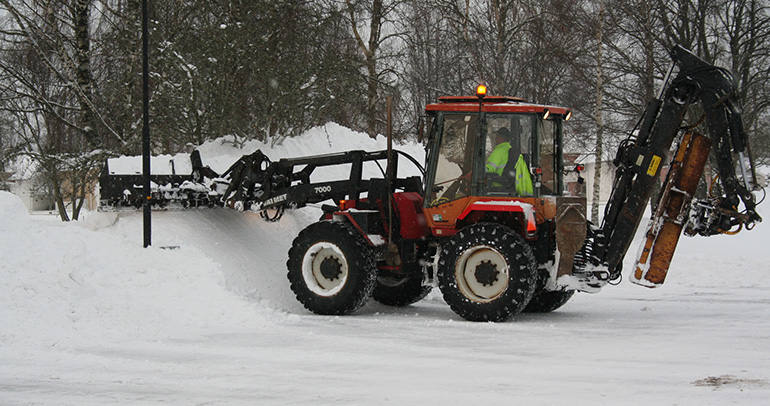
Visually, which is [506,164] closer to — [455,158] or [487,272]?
[455,158]

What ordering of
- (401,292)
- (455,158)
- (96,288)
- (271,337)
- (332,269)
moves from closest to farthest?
(271,337) < (96,288) < (455,158) < (332,269) < (401,292)

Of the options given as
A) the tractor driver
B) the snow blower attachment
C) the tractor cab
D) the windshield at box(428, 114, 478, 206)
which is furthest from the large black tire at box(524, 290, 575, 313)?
the snow blower attachment

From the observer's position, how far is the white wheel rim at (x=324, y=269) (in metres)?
10.4

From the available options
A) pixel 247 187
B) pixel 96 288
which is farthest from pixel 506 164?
pixel 96 288

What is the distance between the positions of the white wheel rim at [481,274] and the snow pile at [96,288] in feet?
8.47

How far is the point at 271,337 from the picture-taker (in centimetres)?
852

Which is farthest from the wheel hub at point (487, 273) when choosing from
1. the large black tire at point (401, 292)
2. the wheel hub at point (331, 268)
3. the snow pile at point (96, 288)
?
the snow pile at point (96, 288)

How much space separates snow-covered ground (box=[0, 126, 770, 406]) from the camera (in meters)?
6.03

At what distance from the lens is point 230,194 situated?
38.4 ft

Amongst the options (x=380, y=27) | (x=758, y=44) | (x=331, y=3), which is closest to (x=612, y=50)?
(x=758, y=44)

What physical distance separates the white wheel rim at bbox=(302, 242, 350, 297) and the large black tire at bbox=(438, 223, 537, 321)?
4.66ft

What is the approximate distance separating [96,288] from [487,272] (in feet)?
15.2

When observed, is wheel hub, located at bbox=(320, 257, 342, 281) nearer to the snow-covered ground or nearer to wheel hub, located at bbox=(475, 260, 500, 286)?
the snow-covered ground

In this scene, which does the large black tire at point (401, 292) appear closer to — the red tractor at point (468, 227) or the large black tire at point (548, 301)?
the red tractor at point (468, 227)
